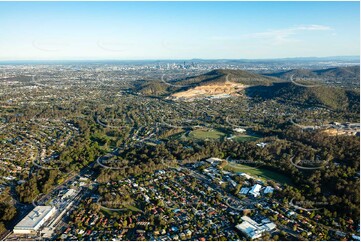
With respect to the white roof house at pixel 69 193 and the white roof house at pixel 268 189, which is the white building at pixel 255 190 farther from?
the white roof house at pixel 69 193

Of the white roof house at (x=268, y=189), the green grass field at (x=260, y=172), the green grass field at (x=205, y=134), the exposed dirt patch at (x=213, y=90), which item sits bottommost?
the green grass field at (x=260, y=172)

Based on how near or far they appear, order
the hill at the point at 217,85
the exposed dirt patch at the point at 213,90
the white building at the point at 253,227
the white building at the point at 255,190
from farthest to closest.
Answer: the hill at the point at 217,85, the exposed dirt patch at the point at 213,90, the white building at the point at 255,190, the white building at the point at 253,227

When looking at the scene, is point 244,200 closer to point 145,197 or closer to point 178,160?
point 145,197

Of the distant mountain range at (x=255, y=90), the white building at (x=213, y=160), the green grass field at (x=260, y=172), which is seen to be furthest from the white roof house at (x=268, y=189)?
the distant mountain range at (x=255, y=90)

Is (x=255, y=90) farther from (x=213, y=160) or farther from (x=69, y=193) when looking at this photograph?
(x=69, y=193)

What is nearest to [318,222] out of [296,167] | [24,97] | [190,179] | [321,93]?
[296,167]

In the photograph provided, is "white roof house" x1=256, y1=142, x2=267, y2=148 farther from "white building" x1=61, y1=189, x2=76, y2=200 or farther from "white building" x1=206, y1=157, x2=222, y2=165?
"white building" x1=61, y1=189, x2=76, y2=200
